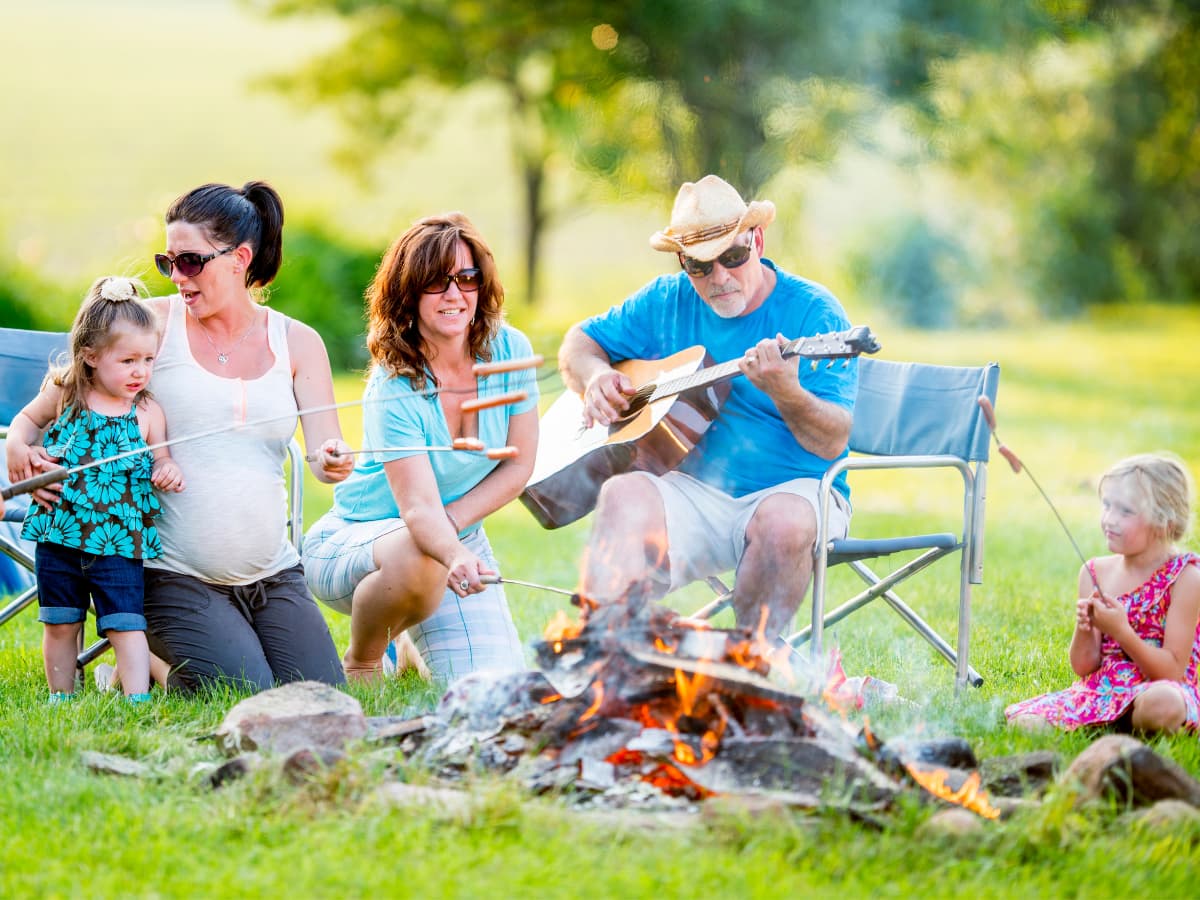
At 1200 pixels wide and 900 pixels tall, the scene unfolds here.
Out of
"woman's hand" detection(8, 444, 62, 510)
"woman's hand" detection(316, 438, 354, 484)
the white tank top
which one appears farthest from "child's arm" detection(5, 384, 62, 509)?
"woman's hand" detection(316, 438, 354, 484)

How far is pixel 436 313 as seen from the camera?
12.2 feet

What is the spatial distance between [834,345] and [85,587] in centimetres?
199

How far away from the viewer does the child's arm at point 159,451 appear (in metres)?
3.64

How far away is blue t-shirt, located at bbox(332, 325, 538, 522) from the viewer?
377 centimetres

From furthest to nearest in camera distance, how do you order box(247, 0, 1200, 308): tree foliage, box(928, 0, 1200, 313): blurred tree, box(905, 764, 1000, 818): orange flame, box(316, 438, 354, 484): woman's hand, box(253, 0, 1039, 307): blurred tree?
box(928, 0, 1200, 313): blurred tree, box(247, 0, 1200, 308): tree foliage, box(253, 0, 1039, 307): blurred tree, box(316, 438, 354, 484): woman's hand, box(905, 764, 1000, 818): orange flame

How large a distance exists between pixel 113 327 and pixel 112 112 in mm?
27439

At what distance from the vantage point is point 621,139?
42.7ft

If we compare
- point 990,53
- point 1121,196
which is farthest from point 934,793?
point 1121,196

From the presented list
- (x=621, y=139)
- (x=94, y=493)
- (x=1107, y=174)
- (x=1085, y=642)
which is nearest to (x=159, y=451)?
(x=94, y=493)

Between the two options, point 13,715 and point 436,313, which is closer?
point 13,715

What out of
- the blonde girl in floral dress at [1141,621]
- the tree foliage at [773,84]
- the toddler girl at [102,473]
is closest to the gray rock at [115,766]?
the toddler girl at [102,473]

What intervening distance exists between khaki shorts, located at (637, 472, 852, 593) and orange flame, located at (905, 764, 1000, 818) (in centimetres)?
98

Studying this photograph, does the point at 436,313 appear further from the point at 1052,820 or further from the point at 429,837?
the point at 1052,820

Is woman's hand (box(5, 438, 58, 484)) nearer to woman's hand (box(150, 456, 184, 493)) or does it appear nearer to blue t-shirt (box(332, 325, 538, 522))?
woman's hand (box(150, 456, 184, 493))
